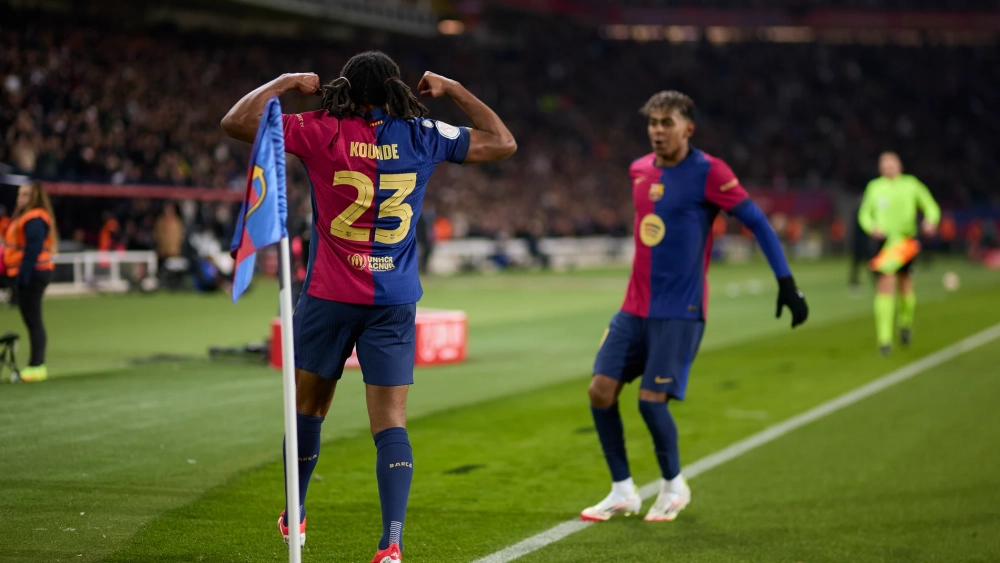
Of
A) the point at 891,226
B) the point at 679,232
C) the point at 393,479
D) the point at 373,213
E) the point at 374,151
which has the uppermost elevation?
the point at 374,151

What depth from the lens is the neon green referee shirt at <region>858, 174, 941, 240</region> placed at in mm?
14391

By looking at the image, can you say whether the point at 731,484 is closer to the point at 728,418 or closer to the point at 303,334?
the point at 728,418

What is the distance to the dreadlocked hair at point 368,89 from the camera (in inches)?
181

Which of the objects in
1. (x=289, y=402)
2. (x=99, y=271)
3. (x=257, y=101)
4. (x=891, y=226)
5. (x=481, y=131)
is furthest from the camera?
(x=99, y=271)

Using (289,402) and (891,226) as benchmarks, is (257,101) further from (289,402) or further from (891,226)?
(891,226)

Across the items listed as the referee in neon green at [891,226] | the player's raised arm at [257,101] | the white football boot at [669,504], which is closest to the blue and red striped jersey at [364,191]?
the player's raised arm at [257,101]

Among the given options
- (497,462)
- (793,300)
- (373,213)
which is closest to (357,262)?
(373,213)

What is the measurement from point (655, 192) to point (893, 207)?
9011mm

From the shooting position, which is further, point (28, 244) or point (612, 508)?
point (28, 244)

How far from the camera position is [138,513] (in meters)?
6.03

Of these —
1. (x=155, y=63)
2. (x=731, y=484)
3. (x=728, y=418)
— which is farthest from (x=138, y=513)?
(x=155, y=63)

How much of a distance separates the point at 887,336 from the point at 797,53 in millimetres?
49544

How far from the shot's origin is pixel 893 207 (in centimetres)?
1443

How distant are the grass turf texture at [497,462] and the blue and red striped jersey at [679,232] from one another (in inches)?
46.5
